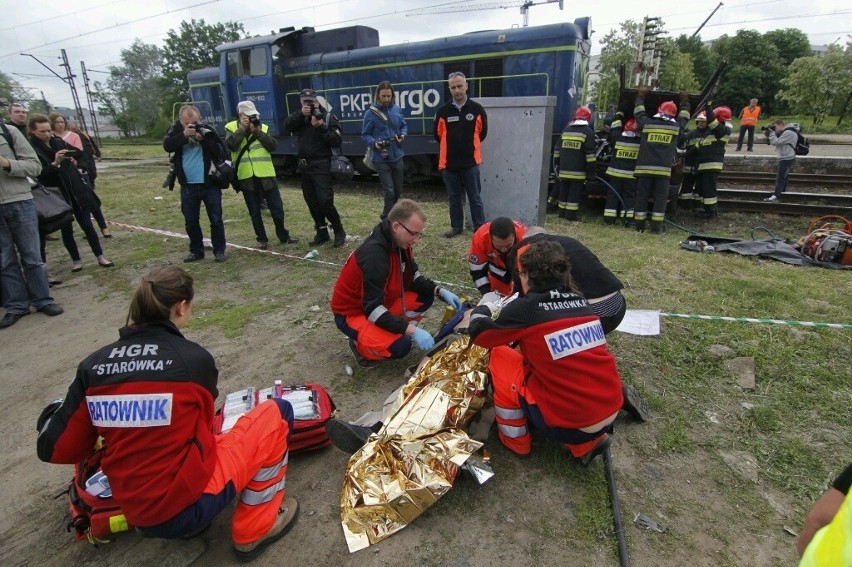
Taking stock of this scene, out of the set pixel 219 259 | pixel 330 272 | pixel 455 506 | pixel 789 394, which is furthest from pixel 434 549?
pixel 219 259

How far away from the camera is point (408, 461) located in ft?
6.95

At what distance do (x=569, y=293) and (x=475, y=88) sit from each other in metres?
7.98

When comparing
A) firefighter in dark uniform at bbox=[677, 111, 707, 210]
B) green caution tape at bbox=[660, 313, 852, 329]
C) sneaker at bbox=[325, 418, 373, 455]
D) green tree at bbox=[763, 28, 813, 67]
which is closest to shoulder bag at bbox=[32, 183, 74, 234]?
sneaker at bbox=[325, 418, 373, 455]

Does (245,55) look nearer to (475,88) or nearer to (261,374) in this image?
(475,88)

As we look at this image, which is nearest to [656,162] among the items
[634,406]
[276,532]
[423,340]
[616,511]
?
[634,406]

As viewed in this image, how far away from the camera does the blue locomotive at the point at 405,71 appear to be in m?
8.60

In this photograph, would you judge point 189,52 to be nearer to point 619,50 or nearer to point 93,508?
point 619,50

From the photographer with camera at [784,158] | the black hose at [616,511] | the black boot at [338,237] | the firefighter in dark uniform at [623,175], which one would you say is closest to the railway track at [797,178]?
the photographer with camera at [784,158]

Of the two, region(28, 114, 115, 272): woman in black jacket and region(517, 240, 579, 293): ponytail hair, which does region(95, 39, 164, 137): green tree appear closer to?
region(28, 114, 115, 272): woman in black jacket

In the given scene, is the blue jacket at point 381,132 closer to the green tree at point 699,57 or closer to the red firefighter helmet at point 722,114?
the red firefighter helmet at point 722,114

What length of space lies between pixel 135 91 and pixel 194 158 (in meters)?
53.5

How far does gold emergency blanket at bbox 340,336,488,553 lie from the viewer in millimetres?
2021

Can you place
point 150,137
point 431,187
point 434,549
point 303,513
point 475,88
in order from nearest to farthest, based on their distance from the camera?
point 434,549 < point 303,513 < point 475,88 < point 431,187 < point 150,137

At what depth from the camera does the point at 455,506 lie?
2148 millimetres
